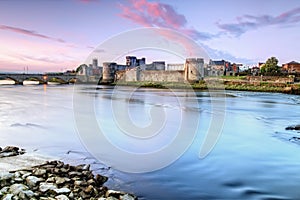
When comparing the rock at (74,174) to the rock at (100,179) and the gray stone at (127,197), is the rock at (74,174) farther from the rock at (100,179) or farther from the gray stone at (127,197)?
the gray stone at (127,197)

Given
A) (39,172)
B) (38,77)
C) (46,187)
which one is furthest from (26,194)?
(38,77)

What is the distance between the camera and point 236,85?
53.2 metres

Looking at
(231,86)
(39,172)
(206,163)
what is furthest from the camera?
(231,86)

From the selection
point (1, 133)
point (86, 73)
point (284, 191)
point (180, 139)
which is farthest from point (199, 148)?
point (86, 73)

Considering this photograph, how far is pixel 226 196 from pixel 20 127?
9836 millimetres

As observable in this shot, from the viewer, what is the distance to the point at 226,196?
518 cm

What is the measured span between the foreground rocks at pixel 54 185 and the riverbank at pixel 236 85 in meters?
42.9

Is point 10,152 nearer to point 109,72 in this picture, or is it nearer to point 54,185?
point 54,185

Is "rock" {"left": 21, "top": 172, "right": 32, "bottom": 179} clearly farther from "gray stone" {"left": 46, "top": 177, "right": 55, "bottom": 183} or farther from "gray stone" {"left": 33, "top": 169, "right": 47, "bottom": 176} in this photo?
"gray stone" {"left": 46, "top": 177, "right": 55, "bottom": 183}

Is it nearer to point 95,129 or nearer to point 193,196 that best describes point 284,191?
point 193,196

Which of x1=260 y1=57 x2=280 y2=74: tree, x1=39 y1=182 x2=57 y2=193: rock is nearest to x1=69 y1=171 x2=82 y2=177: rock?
x1=39 y1=182 x2=57 y2=193: rock

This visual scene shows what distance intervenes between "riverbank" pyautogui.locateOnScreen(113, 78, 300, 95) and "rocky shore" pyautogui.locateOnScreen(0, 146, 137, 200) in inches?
1686

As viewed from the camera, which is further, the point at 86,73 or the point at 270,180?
the point at 86,73

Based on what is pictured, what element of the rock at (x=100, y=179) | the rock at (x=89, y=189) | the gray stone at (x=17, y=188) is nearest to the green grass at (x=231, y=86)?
the rock at (x=100, y=179)
